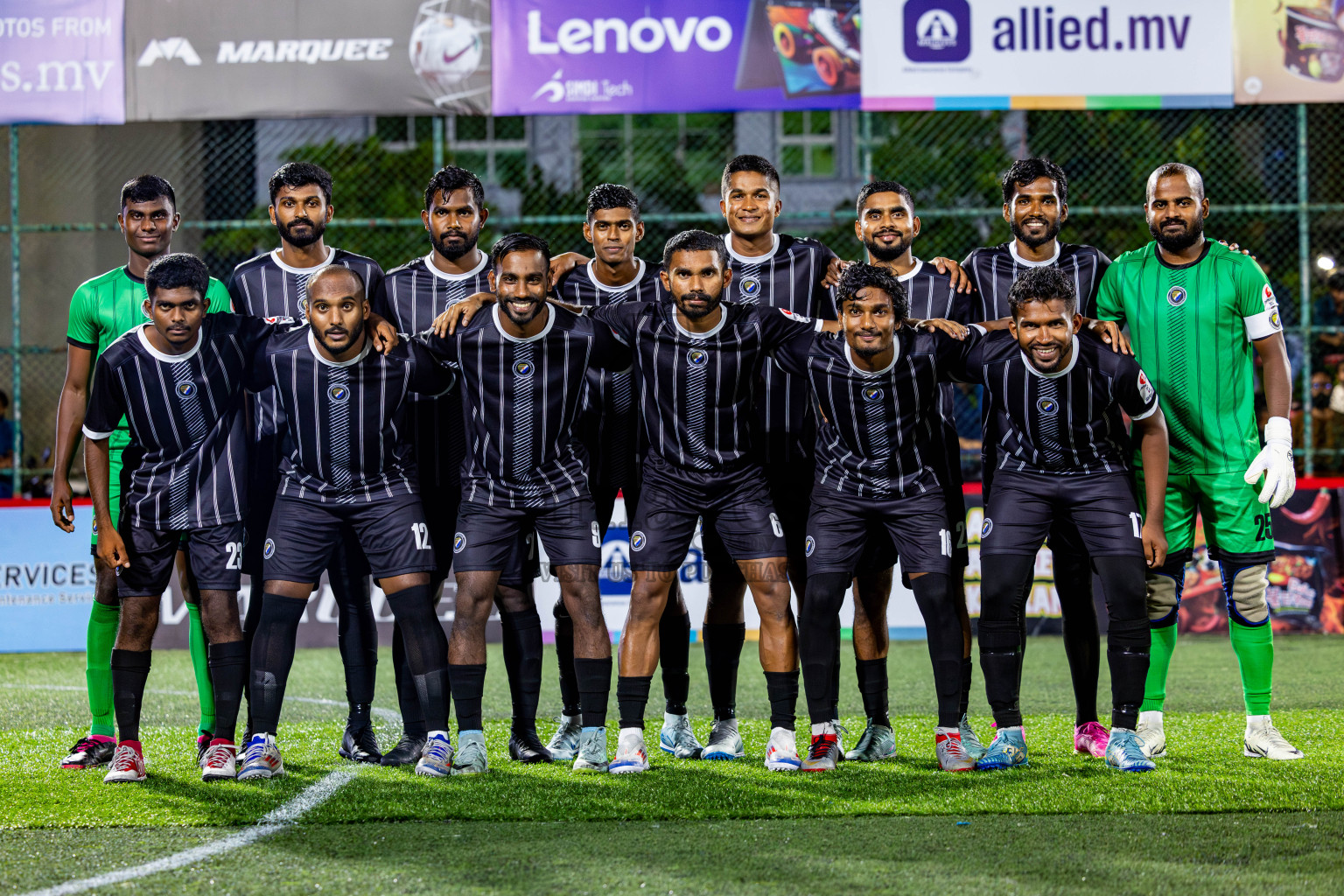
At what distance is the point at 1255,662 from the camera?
5246 millimetres

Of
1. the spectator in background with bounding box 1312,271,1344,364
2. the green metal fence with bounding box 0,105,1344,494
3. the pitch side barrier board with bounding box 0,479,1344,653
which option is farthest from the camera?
the green metal fence with bounding box 0,105,1344,494

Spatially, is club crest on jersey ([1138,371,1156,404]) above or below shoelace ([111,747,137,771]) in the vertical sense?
above

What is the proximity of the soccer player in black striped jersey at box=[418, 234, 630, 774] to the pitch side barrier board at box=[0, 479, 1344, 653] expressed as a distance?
4.39 metres

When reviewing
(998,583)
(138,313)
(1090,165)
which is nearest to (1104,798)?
(998,583)

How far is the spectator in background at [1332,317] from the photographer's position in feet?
38.2

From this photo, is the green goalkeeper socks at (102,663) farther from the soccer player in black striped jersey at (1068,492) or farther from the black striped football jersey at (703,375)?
the soccer player in black striped jersey at (1068,492)

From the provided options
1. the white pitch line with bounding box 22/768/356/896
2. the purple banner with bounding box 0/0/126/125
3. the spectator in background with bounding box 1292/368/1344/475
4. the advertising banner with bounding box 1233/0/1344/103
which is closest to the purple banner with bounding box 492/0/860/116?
the advertising banner with bounding box 1233/0/1344/103

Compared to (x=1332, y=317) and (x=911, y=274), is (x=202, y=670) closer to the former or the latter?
(x=911, y=274)

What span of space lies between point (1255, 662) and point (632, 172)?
1606 centimetres

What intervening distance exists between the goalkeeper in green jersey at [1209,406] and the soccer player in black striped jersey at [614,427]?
179 cm

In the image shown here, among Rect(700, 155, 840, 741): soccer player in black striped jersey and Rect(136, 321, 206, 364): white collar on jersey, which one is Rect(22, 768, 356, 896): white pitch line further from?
Rect(136, 321, 206, 364): white collar on jersey

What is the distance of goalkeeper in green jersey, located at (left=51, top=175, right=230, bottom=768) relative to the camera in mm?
5289

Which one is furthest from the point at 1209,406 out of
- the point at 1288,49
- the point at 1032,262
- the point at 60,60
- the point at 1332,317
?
the point at 60,60

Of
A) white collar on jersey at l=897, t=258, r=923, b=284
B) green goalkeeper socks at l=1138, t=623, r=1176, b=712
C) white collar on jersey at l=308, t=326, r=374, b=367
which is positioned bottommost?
green goalkeeper socks at l=1138, t=623, r=1176, b=712
